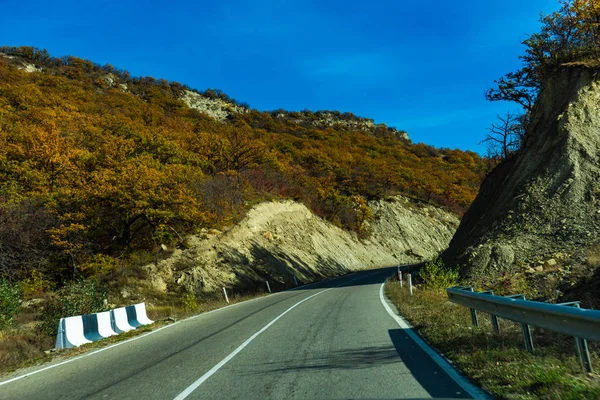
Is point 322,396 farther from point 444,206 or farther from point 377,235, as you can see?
point 444,206

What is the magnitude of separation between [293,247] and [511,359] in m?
35.1

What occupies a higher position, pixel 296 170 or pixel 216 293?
pixel 296 170

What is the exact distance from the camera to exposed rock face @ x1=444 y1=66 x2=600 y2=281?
16.4m

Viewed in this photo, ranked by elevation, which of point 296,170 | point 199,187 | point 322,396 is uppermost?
point 296,170

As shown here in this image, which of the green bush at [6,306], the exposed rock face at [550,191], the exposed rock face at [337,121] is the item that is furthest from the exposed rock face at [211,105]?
the green bush at [6,306]

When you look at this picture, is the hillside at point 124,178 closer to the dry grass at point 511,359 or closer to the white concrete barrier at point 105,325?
the white concrete barrier at point 105,325

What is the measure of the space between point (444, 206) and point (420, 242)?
13.7 metres

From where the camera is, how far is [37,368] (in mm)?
8211

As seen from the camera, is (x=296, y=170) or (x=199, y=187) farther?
(x=296, y=170)

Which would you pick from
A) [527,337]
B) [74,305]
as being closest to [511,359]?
[527,337]

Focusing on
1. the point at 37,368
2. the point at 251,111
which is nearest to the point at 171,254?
the point at 37,368

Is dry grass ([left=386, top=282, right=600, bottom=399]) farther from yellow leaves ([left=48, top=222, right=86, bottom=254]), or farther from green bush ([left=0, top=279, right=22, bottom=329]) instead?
yellow leaves ([left=48, top=222, right=86, bottom=254])

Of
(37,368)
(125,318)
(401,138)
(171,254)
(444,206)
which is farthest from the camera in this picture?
(401,138)

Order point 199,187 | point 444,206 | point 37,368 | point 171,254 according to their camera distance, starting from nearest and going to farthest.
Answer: point 37,368 → point 171,254 → point 199,187 → point 444,206
